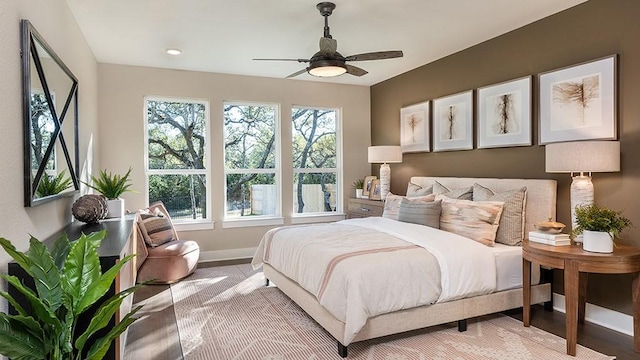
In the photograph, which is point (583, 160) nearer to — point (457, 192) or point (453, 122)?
point (457, 192)

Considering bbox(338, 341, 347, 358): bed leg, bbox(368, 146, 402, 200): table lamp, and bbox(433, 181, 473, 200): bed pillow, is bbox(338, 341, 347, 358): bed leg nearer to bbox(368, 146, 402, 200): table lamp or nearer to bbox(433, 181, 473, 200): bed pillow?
bbox(433, 181, 473, 200): bed pillow

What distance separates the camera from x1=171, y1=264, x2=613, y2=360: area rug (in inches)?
105

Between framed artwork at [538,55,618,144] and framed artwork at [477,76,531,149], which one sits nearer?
framed artwork at [538,55,618,144]

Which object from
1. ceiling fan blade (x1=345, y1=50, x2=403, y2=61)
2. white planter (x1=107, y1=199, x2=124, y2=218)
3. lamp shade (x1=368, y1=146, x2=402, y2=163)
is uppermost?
ceiling fan blade (x1=345, y1=50, x2=403, y2=61)

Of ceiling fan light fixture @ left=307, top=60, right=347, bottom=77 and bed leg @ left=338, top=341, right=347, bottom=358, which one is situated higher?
ceiling fan light fixture @ left=307, top=60, right=347, bottom=77

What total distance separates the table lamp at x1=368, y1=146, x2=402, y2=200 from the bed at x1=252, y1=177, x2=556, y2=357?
1.55 m

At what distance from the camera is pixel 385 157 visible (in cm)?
523

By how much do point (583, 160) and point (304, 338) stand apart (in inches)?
95.5

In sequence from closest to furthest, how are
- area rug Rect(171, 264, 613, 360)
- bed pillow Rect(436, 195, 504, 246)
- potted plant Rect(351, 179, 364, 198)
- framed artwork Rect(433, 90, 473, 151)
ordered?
area rug Rect(171, 264, 613, 360) < bed pillow Rect(436, 195, 504, 246) < framed artwork Rect(433, 90, 473, 151) < potted plant Rect(351, 179, 364, 198)

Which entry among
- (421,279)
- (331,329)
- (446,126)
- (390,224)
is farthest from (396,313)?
(446,126)

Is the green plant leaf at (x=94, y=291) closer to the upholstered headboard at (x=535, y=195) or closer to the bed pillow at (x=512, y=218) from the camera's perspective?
the bed pillow at (x=512, y=218)

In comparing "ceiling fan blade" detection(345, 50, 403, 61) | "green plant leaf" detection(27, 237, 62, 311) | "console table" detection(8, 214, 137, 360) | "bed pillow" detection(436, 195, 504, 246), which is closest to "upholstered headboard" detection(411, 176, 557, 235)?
"bed pillow" detection(436, 195, 504, 246)

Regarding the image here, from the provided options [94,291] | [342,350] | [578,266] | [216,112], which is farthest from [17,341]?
[216,112]

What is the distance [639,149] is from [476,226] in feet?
4.25
